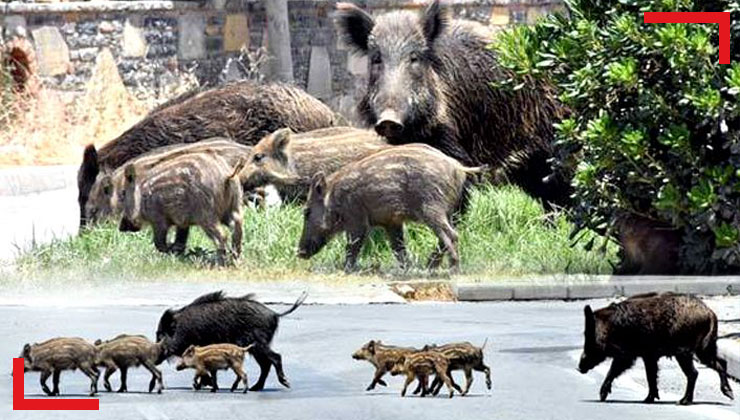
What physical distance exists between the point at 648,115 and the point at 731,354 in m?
4.00

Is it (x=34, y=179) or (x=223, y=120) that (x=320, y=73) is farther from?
(x=223, y=120)

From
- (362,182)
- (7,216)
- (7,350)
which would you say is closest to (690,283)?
(362,182)

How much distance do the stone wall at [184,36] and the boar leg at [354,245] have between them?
675 inches

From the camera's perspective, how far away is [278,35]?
115 ft

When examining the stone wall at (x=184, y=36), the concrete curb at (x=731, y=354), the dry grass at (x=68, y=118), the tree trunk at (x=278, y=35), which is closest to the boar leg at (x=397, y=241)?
the concrete curb at (x=731, y=354)

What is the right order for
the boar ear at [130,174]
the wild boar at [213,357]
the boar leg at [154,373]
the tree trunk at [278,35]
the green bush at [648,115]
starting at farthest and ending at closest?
1. the tree trunk at [278,35]
2. the boar ear at [130,174]
3. the green bush at [648,115]
4. the boar leg at [154,373]
5. the wild boar at [213,357]

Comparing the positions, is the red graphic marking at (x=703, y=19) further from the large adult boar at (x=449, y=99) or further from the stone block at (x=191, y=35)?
the stone block at (x=191, y=35)

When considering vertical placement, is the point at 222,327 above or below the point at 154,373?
above

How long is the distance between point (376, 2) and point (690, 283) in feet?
66.6

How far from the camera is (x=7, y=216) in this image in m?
23.6

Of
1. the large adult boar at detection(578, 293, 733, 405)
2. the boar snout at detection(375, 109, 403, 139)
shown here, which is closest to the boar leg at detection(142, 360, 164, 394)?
the large adult boar at detection(578, 293, 733, 405)

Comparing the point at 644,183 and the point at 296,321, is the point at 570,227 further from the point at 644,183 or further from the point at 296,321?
the point at 296,321

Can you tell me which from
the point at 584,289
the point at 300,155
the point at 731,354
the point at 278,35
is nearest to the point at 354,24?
the point at 300,155

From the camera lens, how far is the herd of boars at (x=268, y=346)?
10.4m
